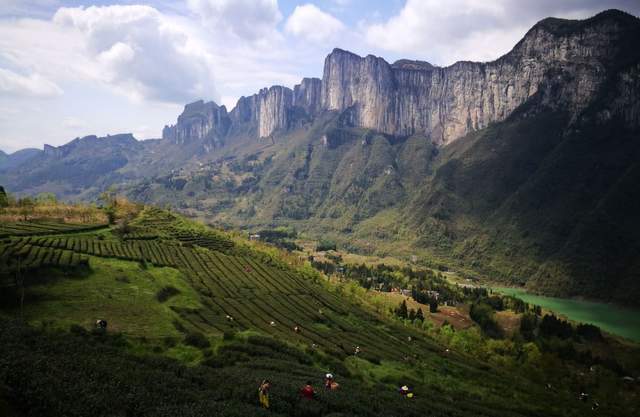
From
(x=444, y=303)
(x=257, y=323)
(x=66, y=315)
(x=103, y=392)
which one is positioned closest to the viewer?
(x=103, y=392)

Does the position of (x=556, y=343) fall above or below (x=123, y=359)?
below

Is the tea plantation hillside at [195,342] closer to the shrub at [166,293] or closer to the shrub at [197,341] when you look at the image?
the shrub at [197,341]

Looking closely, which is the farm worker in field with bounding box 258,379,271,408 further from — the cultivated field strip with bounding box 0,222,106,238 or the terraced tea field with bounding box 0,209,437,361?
the cultivated field strip with bounding box 0,222,106,238

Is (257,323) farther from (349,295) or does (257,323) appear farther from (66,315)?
(349,295)

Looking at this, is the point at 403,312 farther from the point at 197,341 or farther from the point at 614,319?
the point at 614,319

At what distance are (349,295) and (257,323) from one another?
204 feet

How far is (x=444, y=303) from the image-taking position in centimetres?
18438

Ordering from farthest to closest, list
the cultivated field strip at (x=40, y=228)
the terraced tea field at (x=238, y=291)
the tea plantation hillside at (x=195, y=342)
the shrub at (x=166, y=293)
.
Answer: the cultivated field strip at (x=40, y=228)
the shrub at (x=166, y=293)
the terraced tea field at (x=238, y=291)
the tea plantation hillside at (x=195, y=342)

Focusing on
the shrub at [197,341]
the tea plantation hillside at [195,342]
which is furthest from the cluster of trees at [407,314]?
the shrub at [197,341]

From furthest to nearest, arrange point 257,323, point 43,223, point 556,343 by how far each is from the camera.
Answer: point 556,343 → point 43,223 → point 257,323

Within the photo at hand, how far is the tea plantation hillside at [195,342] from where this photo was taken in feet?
107

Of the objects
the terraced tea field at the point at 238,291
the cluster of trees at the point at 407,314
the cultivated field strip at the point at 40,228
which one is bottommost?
the cluster of trees at the point at 407,314

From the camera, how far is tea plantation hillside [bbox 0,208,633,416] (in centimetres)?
3256

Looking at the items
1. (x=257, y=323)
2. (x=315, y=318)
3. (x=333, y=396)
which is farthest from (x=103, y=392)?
(x=315, y=318)
